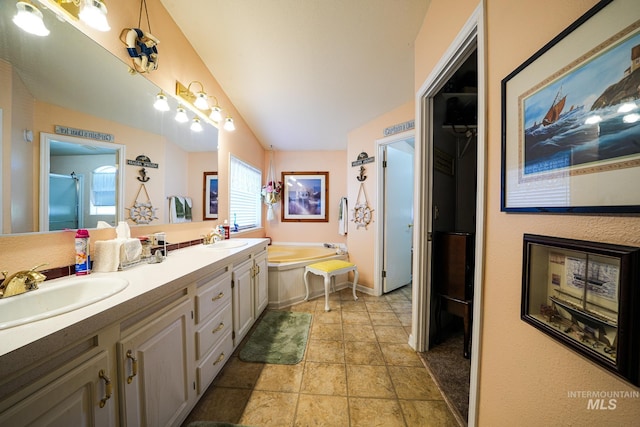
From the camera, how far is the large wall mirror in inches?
33.0

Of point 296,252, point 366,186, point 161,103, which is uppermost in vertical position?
point 161,103

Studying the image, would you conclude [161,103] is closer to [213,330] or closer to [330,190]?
[213,330]

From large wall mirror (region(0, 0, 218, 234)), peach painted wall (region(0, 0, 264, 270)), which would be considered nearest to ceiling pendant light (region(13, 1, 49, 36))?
large wall mirror (region(0, 0, 218, 234))

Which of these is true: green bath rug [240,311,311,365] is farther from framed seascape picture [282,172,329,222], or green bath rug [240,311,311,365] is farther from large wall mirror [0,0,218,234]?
framed seascape picture [282,172,329,222]

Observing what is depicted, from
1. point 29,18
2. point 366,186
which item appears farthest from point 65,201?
point 366,186

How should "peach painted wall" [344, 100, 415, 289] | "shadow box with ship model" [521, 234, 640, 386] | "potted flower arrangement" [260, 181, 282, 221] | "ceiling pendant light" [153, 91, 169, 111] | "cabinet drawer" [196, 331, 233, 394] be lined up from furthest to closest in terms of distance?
"potted flower arrangement" [260, 181, 282, 221], "peach painted wall" [344, 100, 415, 289], "ceiling pendant light" [153, 91, 169, 111], "cabinet drawer" [196, 331, 233, 394], "shadow box with ship model" [521, 234, 640, 386]

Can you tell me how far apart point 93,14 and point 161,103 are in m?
0.55

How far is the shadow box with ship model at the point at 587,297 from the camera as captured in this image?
457 millimetres

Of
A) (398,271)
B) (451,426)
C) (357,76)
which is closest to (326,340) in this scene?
(451,426)

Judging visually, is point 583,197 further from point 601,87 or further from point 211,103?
point 211,103

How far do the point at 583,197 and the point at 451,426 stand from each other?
1.37 metres

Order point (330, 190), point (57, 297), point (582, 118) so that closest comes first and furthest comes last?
point (582, 118) → point (57, 297) → point (330, 190)

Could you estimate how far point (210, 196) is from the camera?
2148 millimetres

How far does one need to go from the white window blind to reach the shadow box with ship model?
2657mm
